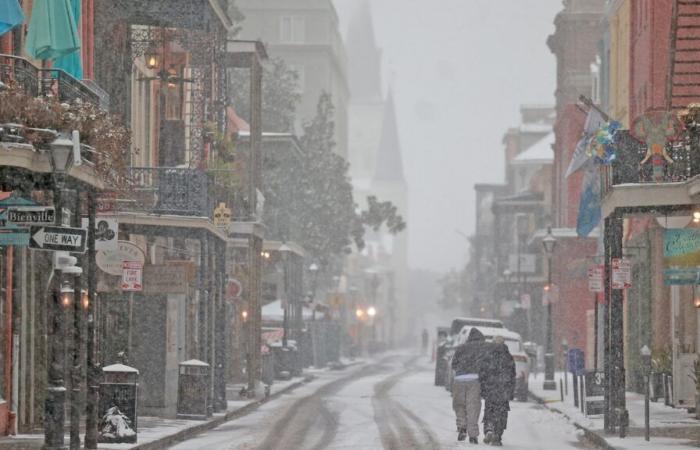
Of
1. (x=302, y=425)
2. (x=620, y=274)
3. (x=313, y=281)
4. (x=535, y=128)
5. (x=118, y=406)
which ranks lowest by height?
(x=302, y=425)

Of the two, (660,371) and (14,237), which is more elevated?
(14,237)

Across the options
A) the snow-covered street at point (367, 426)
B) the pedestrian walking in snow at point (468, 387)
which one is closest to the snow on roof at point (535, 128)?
the snow-covered street at point (367, 426)

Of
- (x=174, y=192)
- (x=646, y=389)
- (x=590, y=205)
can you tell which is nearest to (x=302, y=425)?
(x=174, y=192)

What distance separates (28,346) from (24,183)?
6285 mm

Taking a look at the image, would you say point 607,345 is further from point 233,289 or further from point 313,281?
point 313,281

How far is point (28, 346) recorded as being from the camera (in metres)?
26.4

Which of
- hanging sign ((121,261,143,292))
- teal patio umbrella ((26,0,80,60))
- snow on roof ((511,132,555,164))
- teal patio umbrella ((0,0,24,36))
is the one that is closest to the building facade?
snow on roof ((511,132,555,164))

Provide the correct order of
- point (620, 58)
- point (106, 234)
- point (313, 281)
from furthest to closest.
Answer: point (313, 281)
point (620, 58)
point (106, 234)

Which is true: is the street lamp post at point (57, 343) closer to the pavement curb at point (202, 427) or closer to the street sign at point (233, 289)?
the pavement curb at point (202, 427)

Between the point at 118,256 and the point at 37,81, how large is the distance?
7676mm

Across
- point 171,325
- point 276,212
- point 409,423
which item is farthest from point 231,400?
point 276,212

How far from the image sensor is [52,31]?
74.2ft

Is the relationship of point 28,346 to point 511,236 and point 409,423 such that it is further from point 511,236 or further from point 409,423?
point 511,236

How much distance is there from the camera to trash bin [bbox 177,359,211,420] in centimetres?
2991
